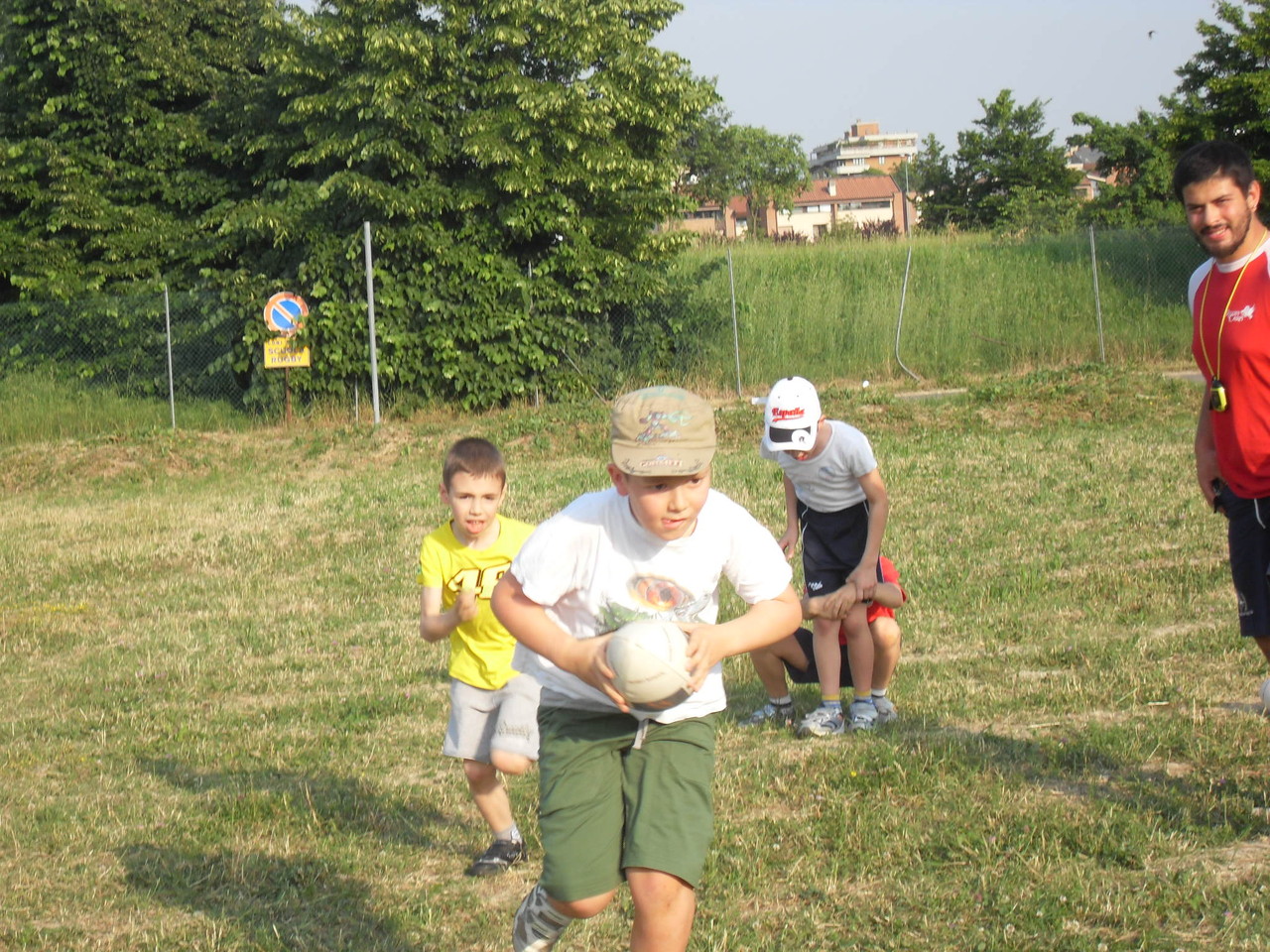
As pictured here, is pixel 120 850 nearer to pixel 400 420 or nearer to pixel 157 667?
pixel 157 667

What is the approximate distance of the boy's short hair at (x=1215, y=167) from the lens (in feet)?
14.8

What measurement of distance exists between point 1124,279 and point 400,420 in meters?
12.2

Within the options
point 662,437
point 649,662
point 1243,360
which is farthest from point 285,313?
point 649,662

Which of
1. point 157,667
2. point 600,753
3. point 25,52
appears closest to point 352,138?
point 25,52

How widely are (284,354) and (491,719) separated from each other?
1483 cm

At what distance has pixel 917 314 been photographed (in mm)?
22516

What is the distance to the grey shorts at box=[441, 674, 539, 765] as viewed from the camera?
16.0 feet

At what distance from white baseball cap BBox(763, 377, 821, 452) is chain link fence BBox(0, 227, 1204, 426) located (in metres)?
13.7

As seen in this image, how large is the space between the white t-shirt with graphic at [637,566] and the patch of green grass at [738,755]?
1.30m

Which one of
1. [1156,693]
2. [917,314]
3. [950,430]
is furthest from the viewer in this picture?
[917,314]

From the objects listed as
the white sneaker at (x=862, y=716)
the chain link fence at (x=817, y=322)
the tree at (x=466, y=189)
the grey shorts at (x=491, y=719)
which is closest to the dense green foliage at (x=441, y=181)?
the tree at (x=466, y=189)

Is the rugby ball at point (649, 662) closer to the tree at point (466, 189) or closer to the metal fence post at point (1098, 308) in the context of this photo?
the tree at point (466, 189)

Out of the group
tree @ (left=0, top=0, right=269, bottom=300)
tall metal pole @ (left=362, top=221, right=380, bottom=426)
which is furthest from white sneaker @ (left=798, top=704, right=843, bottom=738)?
tree @ (left=0, top=0, right=269, bottom=300)

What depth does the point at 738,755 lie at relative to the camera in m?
6.00
